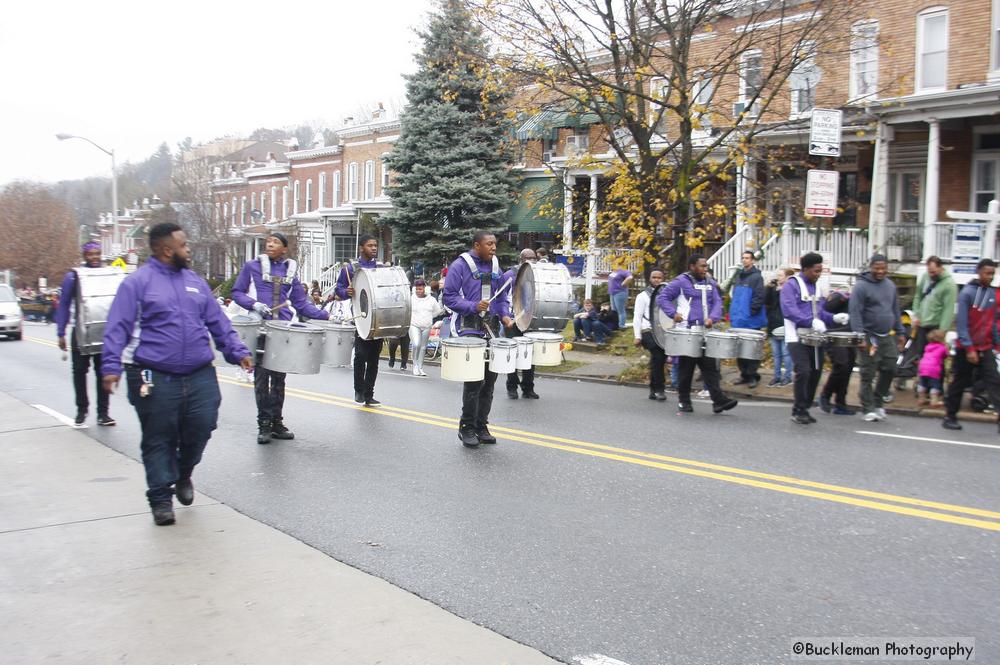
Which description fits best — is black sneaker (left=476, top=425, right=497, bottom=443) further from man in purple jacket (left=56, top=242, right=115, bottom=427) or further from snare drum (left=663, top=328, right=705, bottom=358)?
man in purple jacket (left=56, top=242, right=115, bottom=427)

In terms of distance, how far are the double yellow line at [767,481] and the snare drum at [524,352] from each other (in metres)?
0.84

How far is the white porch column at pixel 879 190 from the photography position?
20.9 metres

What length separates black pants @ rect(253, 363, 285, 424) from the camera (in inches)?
376

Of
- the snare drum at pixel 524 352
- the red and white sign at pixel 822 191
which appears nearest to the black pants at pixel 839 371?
the red and white sign at pixel 822 191

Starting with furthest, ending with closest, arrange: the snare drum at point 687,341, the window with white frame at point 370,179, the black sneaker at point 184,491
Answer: the window with white frame at point 370,179 → the snare drum at point 687,341 → the black sneaker at point 184,491

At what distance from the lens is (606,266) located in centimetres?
2820

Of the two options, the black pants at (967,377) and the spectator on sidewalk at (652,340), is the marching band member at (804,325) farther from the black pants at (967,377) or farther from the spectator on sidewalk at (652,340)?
the spectator on sidewalk at (652,340)

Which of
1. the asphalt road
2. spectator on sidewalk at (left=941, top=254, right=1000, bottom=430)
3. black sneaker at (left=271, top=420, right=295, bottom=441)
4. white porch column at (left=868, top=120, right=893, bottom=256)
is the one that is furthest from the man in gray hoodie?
white porch column at (left=868, top=120, right=893, bottom=256)

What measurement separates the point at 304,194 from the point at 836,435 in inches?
1851

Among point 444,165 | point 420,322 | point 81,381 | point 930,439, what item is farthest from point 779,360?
point 444,165

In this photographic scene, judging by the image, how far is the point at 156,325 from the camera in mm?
6570

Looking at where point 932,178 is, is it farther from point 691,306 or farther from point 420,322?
point 420,322

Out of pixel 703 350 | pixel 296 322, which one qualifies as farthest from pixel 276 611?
pixel 703 350

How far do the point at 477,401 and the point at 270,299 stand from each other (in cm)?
255
